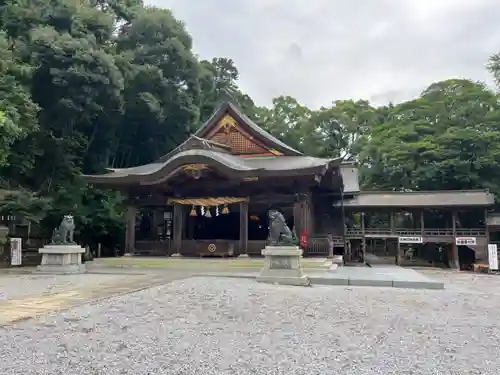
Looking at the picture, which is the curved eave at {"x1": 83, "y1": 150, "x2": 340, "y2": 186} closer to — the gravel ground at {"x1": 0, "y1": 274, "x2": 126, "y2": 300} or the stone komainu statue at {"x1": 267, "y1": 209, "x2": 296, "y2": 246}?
the stone komainu statue at {"x1": 267, "y1": 209, "x2": 296, "y2": 246}

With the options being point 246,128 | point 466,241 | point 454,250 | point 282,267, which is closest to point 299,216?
point 282,267

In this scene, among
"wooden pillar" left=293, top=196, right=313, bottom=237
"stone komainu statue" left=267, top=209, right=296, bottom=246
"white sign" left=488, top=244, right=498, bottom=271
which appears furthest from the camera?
"white sign" left=488, top=244, right=498, bottom=271

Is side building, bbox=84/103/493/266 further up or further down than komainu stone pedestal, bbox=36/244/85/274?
further up

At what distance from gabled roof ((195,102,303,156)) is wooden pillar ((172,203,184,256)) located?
3.74 metres

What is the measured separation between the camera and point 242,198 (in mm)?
14672


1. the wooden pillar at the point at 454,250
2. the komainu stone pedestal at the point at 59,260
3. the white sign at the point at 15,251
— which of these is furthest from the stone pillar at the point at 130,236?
the wooden pillar at the point at 454,250

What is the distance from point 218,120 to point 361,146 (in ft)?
59.0

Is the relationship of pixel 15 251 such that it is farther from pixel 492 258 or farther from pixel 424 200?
pixel 492 258

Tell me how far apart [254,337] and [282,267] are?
16.4 feet

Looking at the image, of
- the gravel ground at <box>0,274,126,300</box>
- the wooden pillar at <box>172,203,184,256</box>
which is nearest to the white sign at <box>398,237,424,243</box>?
the wooden pillar at <box>172,203,184,256</box>

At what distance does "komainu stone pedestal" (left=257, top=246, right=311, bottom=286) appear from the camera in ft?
32.0

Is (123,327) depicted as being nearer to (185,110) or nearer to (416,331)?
(416,331)

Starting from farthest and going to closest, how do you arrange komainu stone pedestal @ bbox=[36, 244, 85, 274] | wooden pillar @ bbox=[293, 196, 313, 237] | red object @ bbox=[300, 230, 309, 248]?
wooden pillar @ bbox=[293, 196, 313, 237] < red object @ bbox=[300, 230, 309, 248] < komainu stone pedestal @ bbox=[36, 244, 85, 274]

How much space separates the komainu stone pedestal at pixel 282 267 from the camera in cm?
975
